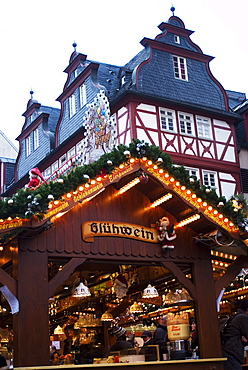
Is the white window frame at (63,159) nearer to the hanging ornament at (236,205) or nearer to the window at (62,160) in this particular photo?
the window at (62,160)

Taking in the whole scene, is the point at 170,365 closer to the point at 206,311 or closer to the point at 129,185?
the point at 206,311

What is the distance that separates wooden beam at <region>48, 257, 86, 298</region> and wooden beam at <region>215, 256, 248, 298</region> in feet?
11.3

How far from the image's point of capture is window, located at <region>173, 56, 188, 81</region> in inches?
1078

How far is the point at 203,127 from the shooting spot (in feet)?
88.0

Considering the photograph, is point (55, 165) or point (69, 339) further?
point (55, 165)

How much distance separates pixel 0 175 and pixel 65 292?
21466 millimetres

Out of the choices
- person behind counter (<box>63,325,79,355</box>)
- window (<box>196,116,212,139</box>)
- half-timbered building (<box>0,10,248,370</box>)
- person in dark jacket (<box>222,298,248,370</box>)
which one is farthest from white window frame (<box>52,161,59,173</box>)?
person in dark jacket (<box>222,298,248,370</box>)

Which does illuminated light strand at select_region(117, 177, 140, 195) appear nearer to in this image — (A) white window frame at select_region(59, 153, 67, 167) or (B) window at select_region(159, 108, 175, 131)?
(B) window at select_region(159, 108, 175, 131)

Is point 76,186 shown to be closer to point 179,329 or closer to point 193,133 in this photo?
point 179,329

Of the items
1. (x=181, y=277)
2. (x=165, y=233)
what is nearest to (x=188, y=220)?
(x=165, y=233)

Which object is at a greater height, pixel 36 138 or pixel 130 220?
pixel 36 138

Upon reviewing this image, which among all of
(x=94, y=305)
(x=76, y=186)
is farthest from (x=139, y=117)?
(x=76, y=186)

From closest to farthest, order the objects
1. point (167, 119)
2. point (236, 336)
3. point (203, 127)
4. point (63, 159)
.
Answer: point (236, 336) < point (167, 119) < point (203, 127) < point (63, 159)

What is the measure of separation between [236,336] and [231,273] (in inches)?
125
